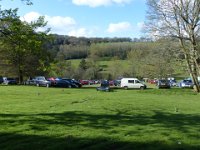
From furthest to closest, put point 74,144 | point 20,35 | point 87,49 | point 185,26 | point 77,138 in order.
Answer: point 87,49 < point 185,26 < point 20,35 < point 77,138 < point 74,144

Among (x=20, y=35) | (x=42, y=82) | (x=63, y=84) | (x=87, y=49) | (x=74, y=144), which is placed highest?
(x=87, y=49)

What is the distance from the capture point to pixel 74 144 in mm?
10688

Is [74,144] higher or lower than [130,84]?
lower

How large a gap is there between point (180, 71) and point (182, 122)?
44200 millimetres

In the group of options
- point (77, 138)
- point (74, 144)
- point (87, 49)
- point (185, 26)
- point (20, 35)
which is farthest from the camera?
point (87, 49)

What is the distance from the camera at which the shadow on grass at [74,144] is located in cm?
1033

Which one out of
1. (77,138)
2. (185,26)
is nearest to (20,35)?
(77,138)

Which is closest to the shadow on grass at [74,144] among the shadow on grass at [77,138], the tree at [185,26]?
the shadow on grass at [77,138]

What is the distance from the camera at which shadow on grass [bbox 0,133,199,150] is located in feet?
33.9

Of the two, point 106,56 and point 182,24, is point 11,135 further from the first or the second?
point 106,56

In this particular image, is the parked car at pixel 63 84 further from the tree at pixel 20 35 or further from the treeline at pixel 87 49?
the treeline at pixel 87 49

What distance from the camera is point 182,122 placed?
15484 mm

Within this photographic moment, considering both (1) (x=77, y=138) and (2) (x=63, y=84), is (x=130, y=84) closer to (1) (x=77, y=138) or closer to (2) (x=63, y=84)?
(2) (x=63, y=84)

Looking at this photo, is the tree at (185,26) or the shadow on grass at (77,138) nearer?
the shadow on grass at (77,138)
